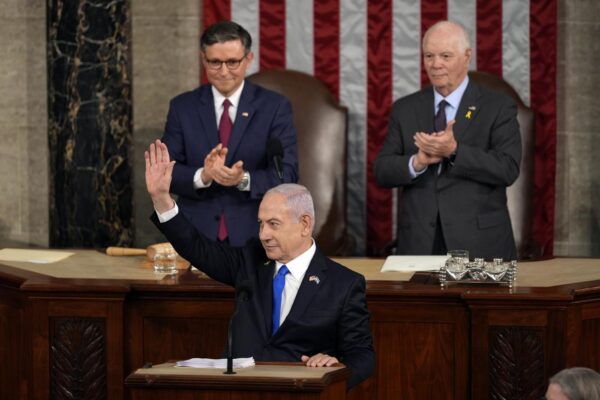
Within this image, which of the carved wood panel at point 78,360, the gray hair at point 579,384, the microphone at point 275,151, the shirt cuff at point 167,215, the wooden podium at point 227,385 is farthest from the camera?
the microphone at point 275,151

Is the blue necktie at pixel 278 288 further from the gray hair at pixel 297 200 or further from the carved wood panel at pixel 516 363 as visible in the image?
the carved wood panel at pixel 516 363

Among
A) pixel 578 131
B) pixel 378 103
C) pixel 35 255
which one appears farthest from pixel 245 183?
pixel 578 131

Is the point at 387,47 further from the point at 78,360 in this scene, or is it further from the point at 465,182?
the point at 78,360

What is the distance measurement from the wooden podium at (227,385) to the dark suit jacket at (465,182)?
2.65 metres

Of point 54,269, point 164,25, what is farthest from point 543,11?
point 54,269

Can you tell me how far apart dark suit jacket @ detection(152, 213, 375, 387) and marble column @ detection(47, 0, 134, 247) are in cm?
384

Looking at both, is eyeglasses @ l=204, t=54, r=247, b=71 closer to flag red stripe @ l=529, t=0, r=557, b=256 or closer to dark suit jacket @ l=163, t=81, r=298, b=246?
dark suit jacket @ l=163, t=81, r=298, b=246

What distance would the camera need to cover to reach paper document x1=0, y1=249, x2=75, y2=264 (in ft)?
22.0

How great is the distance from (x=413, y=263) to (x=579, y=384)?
2.39m

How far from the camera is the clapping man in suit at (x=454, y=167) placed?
6.75 m

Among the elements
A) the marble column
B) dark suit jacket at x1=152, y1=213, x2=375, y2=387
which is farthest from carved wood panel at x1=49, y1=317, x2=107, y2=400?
the marble column

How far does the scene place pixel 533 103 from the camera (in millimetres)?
8664

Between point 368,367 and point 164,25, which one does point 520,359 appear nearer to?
point 368,367

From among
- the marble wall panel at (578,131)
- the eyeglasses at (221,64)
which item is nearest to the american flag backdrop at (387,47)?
the marble wall panel at (578,131)
